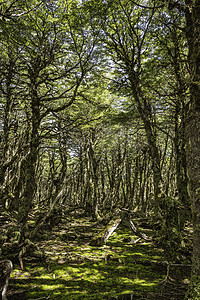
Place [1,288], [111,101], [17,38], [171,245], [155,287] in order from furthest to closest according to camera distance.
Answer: [111,101]
[17,38]
[171,245]
[155,287]
[1,288]

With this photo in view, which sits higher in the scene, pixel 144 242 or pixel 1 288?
pixel 1 288

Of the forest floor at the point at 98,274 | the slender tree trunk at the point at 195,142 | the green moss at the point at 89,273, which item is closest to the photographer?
the slender tree trunk at the point at 195,142

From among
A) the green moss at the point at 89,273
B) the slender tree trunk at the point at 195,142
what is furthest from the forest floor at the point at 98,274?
the slender tree trunk at the point at 195,142

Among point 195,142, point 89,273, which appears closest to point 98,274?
point 89,273

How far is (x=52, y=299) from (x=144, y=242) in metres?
4.90

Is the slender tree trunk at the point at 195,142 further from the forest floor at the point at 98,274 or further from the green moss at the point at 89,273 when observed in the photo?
the green moss at the point at 89,273

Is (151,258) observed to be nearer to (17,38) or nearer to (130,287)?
(130,287)

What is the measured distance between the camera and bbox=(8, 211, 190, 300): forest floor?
3705mm

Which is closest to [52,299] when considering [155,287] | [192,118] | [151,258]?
[155,287]

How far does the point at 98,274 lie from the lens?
470cm

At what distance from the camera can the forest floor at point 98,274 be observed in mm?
3705

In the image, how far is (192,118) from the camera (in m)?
3.12

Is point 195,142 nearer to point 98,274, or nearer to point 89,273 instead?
point 98,274

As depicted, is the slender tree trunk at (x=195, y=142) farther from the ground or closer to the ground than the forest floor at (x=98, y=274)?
farther from the ground
